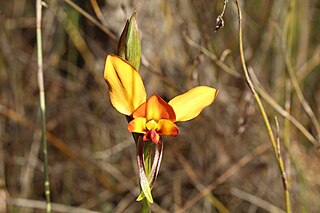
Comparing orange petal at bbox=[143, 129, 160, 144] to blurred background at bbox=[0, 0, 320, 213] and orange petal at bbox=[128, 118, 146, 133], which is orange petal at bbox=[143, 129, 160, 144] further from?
blurred background at bbox=[0, 0, 320, 213]

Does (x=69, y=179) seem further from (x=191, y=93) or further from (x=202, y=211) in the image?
(x=191, y=93)

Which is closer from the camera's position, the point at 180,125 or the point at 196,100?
the point at 196,100

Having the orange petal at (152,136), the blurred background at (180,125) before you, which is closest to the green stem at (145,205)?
the orange petal at (152,136)

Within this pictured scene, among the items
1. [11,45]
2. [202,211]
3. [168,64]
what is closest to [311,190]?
[202,211]

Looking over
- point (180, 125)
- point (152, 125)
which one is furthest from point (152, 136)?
point (180, 125)

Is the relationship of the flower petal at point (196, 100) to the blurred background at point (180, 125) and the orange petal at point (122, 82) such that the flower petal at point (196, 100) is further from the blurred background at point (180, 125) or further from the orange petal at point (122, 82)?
the blurred background at point (180, 125)

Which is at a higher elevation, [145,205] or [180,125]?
[180,125]

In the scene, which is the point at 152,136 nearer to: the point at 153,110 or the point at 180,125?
the point at 153,110

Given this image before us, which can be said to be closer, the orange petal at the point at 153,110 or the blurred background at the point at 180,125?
the orange petal at the point at 153,110
